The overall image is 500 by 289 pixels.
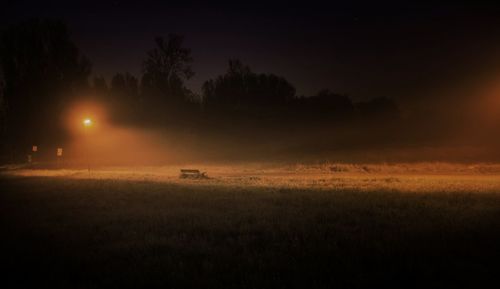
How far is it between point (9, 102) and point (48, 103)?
546 cm

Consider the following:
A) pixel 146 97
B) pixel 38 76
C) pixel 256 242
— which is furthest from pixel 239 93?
pixel 256 242

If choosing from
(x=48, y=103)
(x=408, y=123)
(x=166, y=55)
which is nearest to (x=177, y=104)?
(x=166, y=55)

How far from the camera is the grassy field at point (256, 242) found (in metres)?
6.69

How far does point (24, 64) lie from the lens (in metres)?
56.0

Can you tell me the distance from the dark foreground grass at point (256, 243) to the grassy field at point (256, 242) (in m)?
0.03

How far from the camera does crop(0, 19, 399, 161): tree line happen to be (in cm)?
5497

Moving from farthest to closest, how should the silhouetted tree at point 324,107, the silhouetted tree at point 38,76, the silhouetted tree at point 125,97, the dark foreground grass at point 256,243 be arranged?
the silhouetted tree at point 324,107
the silhouetted tree at point 125,97
the silhouetted tree at point 38,76
the dark foreground grass at point 256,243

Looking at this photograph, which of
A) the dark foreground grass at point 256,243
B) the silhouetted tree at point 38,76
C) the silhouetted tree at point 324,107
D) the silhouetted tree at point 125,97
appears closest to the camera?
the dark foreground grass at point 256,243

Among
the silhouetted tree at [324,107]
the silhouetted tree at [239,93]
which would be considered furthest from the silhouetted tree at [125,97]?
the silhouetted tree at [324,107]

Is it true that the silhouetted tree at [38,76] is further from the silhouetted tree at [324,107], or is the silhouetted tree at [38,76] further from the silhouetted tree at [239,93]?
the silhouetted tree at [324,107]

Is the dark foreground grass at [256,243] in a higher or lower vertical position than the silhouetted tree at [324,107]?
lower

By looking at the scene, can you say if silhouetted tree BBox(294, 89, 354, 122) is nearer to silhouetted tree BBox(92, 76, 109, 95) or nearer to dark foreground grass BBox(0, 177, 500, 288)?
silhouetted tree BBox(92, 76, 109, 95)

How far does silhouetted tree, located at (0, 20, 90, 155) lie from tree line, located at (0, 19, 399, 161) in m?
0.13

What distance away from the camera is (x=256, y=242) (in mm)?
9062
